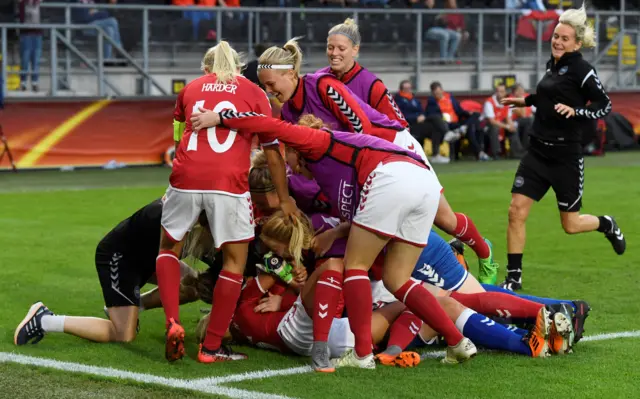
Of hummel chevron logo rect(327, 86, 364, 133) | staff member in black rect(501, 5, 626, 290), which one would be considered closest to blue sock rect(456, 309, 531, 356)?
hummel chevron logo rect(327, 86, 364, 133)

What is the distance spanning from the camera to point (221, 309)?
251 inches

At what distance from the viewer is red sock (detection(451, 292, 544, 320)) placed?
673 centimetres

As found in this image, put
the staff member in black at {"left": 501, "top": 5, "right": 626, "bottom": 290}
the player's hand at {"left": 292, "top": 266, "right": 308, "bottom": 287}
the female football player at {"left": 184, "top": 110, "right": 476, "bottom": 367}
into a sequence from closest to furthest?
the female football player at {"left": 184, "top": 110, "right": 476, "bottom": 367}
the player's hand at {"left": 292, "top": 266, "right": 308, "bottom": 287}
the staff member in black at {"left": 501, "top": 5, "right": 626, "bottom": 290}

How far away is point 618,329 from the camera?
7199 millimetres

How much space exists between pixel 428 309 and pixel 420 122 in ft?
51.3

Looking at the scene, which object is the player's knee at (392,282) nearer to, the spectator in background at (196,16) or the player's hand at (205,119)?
the player's hand at (205,119)

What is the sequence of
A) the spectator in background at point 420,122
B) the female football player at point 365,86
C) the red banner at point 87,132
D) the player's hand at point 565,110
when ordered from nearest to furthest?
the female football player at point 365,86 < the player's hand at point 565,110 < the red banner at point 87,132 < the spectator in background at point 420,122

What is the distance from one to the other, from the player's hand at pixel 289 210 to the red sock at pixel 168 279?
0.70 m

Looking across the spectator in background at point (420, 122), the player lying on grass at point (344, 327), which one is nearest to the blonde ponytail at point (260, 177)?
the player lying on grass at point (344, 327)

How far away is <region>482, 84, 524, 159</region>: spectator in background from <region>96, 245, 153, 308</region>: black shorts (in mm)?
16375

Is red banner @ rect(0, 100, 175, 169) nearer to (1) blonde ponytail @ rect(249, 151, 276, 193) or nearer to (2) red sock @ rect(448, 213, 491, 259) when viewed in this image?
(2) red sock @ rect(448, 213, 491, 259)

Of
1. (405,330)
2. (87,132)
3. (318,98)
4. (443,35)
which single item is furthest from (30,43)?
(405,330)

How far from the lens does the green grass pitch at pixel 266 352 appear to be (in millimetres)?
5703

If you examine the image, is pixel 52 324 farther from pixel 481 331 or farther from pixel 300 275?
pixel 481 331
